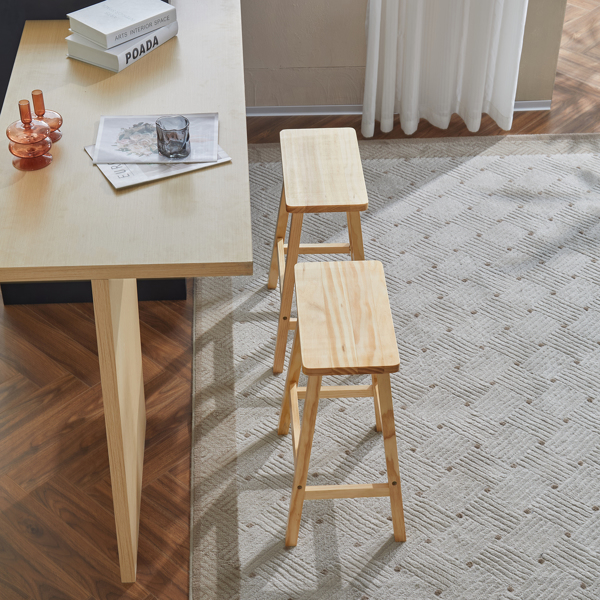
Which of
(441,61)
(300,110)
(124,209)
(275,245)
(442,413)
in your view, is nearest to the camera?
(124,209)

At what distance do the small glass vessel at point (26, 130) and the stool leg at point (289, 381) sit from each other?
2.60ft

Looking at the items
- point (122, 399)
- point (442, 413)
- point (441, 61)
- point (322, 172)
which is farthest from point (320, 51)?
point (122, 399)

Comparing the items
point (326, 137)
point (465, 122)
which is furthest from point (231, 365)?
point (465, 122)

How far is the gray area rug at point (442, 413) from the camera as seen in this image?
205 cm

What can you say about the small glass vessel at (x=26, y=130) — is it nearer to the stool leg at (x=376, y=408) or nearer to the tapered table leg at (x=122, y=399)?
the tapered table leg at (x=122, y=399)

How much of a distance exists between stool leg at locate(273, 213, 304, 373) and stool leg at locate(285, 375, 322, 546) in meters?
0.44

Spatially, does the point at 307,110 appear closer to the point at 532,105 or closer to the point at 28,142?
the point at 532,105

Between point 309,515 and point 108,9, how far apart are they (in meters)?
1.54

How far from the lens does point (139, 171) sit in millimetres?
1780

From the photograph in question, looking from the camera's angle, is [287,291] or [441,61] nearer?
[287,291]

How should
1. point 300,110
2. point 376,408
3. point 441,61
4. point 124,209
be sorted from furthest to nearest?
point 300,110, point 441,61, point 376,408, point 124,209

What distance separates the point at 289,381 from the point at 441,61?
203 centimetres

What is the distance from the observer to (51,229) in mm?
1621

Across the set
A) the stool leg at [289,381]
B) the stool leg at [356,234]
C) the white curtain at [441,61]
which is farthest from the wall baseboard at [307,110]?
the stool leg at [289,381]
